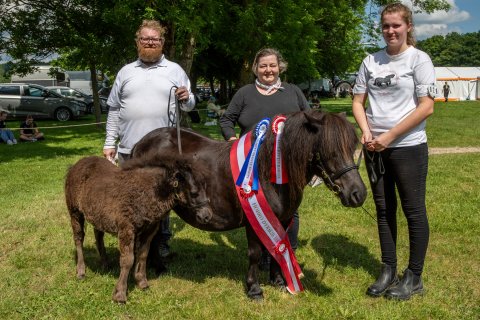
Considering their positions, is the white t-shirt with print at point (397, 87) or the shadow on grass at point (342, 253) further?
the shadow on grass at point (342, 253)

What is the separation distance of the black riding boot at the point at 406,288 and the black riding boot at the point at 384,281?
0.08 meters

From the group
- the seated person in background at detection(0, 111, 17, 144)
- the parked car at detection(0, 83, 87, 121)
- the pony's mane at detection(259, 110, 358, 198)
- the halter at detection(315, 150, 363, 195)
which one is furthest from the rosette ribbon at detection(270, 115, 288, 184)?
the parked car at detection(0, 83, 87, 121)

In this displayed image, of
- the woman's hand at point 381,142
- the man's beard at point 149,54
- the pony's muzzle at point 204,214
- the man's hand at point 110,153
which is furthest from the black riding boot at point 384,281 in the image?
the man's beard at point 149,54

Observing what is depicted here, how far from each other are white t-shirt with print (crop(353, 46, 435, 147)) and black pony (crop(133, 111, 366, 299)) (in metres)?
0.60

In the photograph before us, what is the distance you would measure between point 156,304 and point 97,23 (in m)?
15.3

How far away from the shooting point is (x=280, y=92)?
178 inches

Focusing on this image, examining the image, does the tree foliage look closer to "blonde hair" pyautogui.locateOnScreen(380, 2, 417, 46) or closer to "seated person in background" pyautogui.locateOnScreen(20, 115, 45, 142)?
"seated person in background" pyautogui.locateOnScreen(20, 115, 45, 142)

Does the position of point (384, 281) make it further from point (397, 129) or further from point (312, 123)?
point (312, 123)

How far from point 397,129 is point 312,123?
807 mm

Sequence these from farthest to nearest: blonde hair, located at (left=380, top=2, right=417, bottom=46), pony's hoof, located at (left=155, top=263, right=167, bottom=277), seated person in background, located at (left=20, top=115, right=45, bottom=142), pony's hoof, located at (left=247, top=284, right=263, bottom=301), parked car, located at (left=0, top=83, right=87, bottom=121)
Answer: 1. parked car, located at (left=0, top=83, right=87, bottom=121)
2. seated person in background, located at (left=20, top=115, right=45, bottom=142)
3. pony's hoof, located at (left=155, top=263, right=167, bottom=277)
4. pony's hoof, located at (left=247, top=284, right=263, bottom=301)
5. blonde hair, located at (left=380, top=2, right=417, bottom=46)

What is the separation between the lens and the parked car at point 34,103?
922 inches

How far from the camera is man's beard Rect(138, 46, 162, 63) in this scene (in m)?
4.30

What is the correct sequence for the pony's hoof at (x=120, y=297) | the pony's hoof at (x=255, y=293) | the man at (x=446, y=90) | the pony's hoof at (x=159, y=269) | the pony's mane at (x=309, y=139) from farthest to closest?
1. the man at (x=446, y=90)
2. the pony's hoof at (x=159, y=269)
3. the pony's hoof at (x=255, y=293)
4. the pony's hoof at (x=120, y=297)
5. the pony's mane at (x=309, y=139)

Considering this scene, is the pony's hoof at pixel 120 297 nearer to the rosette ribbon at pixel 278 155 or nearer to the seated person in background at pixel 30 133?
the rosette ribbon at pixel 278 155
